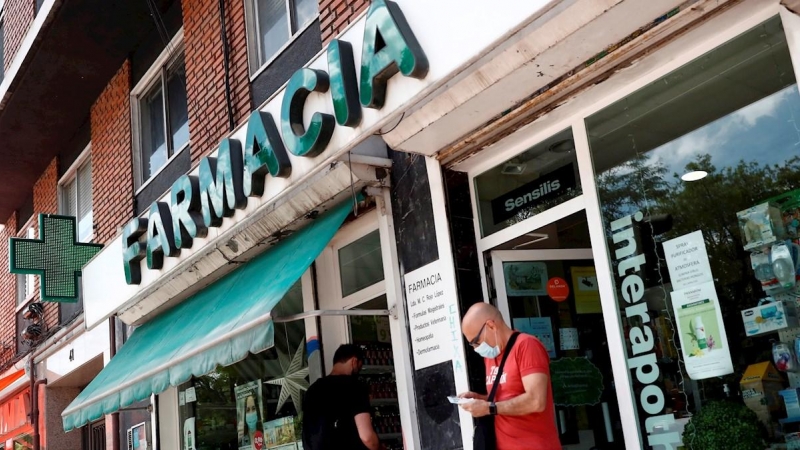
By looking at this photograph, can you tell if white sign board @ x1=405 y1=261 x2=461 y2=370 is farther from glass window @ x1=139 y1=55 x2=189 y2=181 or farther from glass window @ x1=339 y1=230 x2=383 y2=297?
glass window @ x1=139 y1=55 x2=189 y2=181

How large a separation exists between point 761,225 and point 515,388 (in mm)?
1533

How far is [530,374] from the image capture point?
445cm

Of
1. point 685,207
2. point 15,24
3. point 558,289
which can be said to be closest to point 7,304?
point 15,24

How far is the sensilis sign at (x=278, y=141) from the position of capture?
5.45 meters

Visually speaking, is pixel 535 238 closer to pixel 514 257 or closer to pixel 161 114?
pixel 514 257

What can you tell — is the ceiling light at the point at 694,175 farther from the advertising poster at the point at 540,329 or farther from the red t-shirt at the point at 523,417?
the advertising poster at the point at 540,329

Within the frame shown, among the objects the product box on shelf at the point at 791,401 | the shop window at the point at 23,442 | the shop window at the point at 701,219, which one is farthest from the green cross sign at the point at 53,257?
the product box on shelf at the point at 791,401

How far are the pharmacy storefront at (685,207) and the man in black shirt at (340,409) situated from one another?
3.78 ft

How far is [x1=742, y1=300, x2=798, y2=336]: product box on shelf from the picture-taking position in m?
4.32

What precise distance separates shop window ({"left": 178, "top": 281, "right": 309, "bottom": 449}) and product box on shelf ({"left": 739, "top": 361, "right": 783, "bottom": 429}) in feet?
13.3

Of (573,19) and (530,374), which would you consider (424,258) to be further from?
(573,19)

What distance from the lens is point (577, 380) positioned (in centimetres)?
600

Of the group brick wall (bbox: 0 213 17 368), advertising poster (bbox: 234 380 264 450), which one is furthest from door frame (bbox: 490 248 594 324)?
brick wall (bbox: 0 213 17 368)

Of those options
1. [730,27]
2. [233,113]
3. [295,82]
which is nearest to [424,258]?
[295,82]
